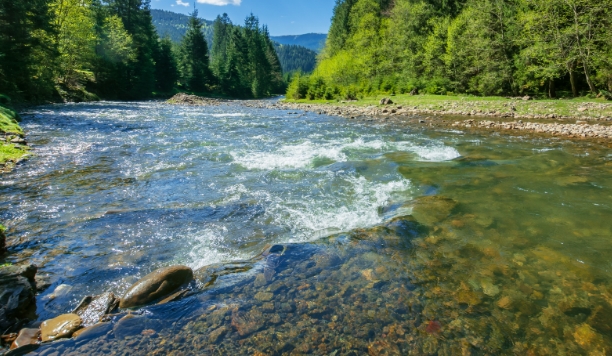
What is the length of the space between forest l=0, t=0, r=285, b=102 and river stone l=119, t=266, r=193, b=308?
108 feet

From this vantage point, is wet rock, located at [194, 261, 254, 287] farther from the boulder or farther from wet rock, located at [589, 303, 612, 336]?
wet rock, located at [589, 303, 612, 336]

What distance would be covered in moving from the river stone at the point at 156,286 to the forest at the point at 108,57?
108 ft

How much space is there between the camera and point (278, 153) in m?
12.1

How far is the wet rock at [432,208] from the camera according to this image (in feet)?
20.2

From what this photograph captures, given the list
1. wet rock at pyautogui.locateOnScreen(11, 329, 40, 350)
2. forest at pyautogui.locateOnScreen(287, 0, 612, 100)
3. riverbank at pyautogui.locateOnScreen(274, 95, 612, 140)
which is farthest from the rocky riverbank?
wet rock at pyautogui.locateOnScreen(11, 329, 40, 350)

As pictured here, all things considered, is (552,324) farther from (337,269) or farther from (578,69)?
(578,69)

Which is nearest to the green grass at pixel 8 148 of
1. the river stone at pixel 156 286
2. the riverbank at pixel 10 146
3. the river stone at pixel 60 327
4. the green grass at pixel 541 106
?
the riverbank at pixel 10 146

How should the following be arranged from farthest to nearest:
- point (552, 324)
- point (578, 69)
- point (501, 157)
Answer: point (578, 69) → point (501, 157) → point (552, 324)

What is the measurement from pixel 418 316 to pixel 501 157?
9702 mm

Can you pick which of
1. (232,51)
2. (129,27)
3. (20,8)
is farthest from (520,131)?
(232,51)

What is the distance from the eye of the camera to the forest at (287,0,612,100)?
914 inches

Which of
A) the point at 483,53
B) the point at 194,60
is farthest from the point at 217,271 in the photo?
the point at 194,60

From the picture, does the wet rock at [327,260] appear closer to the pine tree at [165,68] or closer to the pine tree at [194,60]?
the pine tree at [165,68]

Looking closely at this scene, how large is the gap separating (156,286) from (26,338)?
49.6 inches
